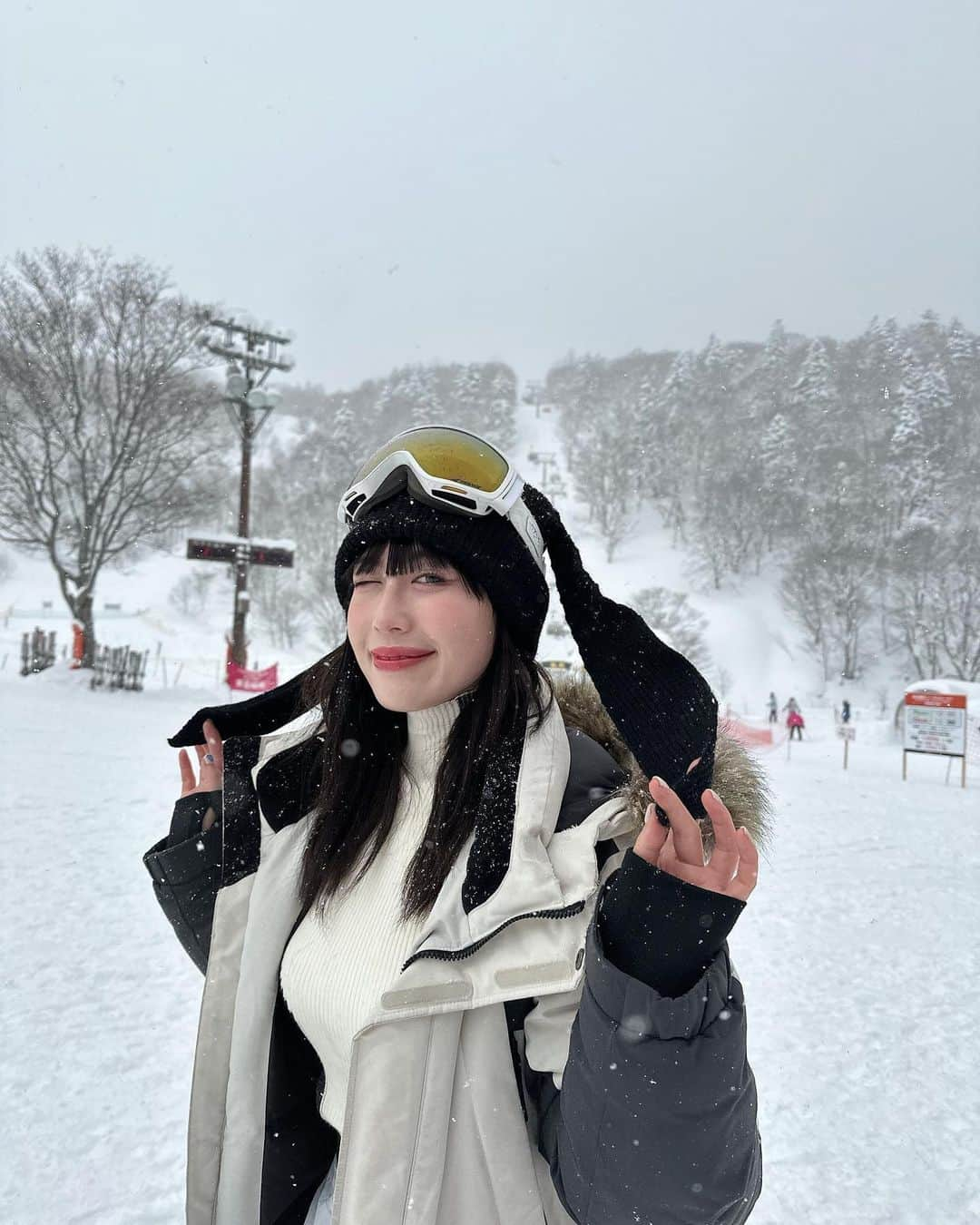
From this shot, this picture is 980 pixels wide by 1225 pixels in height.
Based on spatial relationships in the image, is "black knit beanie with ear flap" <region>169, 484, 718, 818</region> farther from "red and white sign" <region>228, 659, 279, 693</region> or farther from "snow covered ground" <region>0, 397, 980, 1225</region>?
"red and white sign" <region>228, 659, 279, 693</region>

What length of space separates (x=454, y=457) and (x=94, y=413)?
20876 mm

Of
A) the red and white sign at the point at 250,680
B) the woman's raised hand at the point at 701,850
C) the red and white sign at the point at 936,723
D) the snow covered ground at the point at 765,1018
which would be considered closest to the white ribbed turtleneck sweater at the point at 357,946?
the woman's raised hand at the point at 701,850

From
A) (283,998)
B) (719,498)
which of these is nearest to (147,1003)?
(283,998)

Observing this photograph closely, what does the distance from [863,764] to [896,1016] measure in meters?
14.0

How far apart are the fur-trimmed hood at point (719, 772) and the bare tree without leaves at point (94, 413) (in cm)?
1974

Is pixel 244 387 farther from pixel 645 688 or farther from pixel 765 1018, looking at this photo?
pixel 645 688

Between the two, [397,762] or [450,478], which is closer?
[450,478]

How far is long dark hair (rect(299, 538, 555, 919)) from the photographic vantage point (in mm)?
1327

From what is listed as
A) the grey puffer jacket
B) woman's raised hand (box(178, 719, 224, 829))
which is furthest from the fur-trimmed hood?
woman's raised hand (box(178, 719, 224, 829))

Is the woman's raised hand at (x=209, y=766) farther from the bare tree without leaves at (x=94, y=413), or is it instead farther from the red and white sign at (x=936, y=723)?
the bare tree without leaves at (x=94, y=413)

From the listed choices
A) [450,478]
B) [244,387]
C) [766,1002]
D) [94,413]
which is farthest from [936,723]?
[94,413]

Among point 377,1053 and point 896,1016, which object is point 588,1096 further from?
point 896,1016

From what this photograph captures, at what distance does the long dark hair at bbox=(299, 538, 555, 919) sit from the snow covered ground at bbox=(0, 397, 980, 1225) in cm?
60

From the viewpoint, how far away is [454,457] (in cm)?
139
